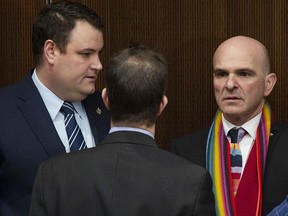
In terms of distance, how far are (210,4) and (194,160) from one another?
489mm

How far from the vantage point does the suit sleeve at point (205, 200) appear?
1154 mm

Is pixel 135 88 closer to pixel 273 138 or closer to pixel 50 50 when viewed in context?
pixel 50 50

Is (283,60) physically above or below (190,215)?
above

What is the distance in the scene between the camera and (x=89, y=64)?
1.67 metres

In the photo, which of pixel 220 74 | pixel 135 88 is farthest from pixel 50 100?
pixel 135 88

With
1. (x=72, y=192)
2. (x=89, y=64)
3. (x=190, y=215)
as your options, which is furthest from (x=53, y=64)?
(x=190, y=215)

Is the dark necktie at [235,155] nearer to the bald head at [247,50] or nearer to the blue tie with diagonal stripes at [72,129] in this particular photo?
the bald head at [247,50]

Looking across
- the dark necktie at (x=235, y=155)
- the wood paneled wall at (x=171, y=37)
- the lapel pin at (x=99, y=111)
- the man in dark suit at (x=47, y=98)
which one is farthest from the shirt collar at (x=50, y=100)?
the dark necktie at (x=235, y=155)

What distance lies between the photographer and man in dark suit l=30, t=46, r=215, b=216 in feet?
3.79

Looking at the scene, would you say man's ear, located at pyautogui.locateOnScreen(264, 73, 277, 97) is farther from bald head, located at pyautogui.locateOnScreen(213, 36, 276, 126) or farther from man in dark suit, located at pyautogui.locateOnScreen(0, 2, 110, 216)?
man in dark suit, located at pyautogui.locateOnScreen(0, 2, 110, 216)

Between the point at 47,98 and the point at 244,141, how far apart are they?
52 cm

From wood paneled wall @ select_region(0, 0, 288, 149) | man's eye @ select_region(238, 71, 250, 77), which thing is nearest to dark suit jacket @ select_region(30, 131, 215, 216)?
man's eye @ select_region(238, 71, 250, 77)

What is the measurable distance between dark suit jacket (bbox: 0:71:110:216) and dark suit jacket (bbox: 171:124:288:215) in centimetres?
36

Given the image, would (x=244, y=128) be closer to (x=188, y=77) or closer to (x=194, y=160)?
(x=194, y=160)
